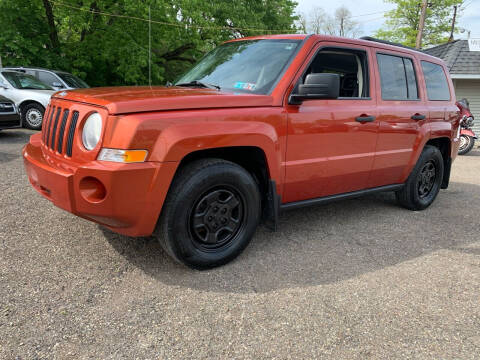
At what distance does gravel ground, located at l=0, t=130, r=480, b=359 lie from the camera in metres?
2.21

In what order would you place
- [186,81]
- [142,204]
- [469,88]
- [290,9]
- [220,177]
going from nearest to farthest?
[142,204]
[220,177]
[186,81]
[469,88]
[290,9]

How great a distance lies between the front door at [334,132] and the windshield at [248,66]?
250mm

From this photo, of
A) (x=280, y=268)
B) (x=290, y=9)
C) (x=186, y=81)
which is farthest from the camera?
(x=290, y=9)

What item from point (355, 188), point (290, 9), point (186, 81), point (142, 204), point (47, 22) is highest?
point (290, 9)

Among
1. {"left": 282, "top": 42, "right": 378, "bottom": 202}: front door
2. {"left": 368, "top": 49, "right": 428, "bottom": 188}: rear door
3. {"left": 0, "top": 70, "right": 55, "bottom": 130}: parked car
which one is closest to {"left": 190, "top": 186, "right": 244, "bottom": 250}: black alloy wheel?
{"left": 282, "top": 42, "right": 378, "bottom": 202}: front door

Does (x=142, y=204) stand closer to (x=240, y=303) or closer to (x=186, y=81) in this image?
(x=240, y=303)

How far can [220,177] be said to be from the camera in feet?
9.51

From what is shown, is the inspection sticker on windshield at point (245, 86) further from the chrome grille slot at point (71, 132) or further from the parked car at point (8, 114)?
the parked car at point (8, 114)

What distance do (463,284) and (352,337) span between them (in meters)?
1.32

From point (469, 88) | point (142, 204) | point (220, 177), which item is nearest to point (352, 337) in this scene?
point (220, 177)

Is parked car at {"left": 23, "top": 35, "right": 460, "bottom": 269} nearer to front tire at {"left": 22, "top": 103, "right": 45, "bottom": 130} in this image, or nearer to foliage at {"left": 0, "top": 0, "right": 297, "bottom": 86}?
front tire at {"left": 22, "top": 103, "right": 45, "bottom": 130}

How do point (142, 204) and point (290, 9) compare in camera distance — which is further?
point (290, 9)

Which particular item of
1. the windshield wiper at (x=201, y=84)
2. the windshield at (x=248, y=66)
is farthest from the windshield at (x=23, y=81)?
the windshield wiper at (x=201, y=84)

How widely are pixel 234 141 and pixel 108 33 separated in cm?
1712
